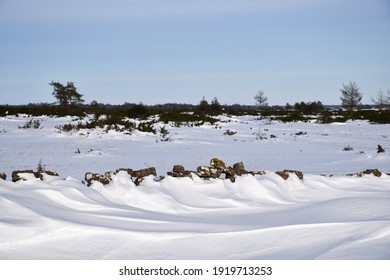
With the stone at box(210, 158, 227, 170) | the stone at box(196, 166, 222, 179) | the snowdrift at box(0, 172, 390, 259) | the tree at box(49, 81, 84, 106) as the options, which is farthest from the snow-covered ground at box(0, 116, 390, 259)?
the tree at box(49, 81, 84, 106)

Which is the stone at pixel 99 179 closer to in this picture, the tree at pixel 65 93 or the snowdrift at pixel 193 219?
the snowdrift at pixel 193 219

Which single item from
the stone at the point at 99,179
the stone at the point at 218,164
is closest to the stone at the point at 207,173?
the stone at the point at 218,164

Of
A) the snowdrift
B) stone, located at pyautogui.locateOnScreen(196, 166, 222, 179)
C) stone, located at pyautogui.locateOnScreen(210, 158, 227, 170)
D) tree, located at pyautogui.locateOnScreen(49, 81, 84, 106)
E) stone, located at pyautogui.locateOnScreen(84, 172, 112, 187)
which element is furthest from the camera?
tree, located at pyautogui.locateOnScreen(49, 81, 84, 106)

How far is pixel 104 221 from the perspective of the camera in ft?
11.2

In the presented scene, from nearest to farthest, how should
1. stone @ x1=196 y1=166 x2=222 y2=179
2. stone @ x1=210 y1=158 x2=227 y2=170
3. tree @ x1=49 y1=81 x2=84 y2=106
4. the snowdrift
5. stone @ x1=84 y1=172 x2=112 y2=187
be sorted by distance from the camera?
the snowdrift < stone @ x1=84 y1=172 x2=112 y2=187 < stone @ x1=196 y1=166 x2=222 y2=179 < stone @ x1=210 y1=158 x2=227 y2=170 < tree @ x1=49 y1=81 x2=84 y2=106

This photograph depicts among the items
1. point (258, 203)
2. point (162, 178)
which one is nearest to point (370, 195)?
point (258, 203)

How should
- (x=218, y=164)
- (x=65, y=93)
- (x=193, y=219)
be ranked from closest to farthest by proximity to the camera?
(x=193, y=219)
(x=218, y=164)
(x=65, y=93)

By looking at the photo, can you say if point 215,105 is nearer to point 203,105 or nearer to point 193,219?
point 203,105

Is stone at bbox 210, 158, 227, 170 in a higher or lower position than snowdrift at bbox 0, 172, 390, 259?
higher

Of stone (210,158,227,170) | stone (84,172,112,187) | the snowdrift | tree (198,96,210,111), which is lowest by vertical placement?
the snowdrift

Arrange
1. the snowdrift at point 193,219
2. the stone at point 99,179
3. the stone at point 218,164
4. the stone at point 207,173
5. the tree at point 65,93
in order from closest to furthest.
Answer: the snowdrift at point 193,219, the stone at point 99,179, the stone at point 207,173, the stone at point 218,164, the tree at point 65,93

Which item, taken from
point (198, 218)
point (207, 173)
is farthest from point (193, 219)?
point (207, 173)

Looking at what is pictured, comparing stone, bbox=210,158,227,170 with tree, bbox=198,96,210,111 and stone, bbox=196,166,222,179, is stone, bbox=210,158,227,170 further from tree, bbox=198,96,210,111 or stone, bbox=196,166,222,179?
tree, bbox=198,96,210,111
